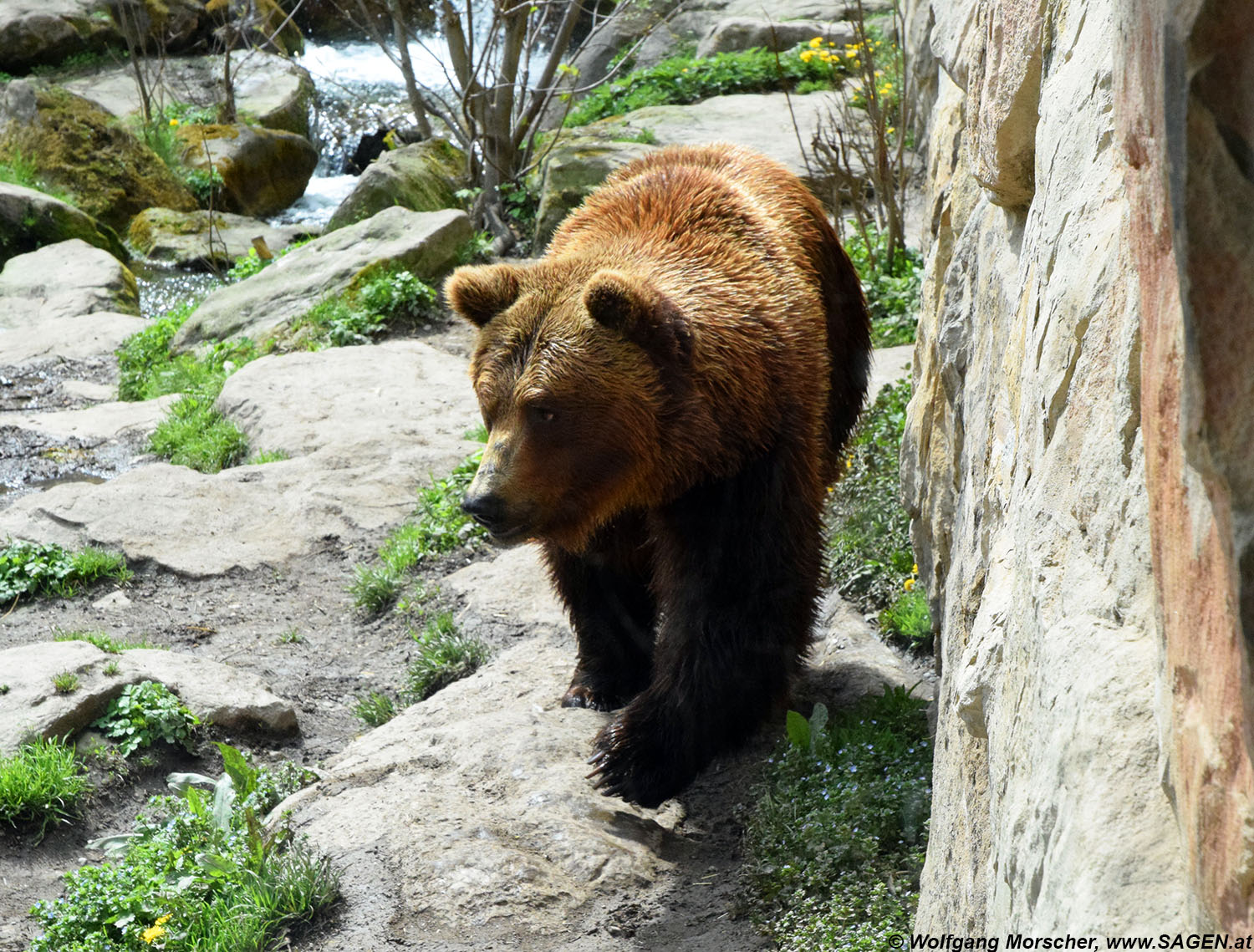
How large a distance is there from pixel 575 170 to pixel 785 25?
18.9ft

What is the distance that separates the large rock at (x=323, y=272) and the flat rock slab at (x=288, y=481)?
1509 mm

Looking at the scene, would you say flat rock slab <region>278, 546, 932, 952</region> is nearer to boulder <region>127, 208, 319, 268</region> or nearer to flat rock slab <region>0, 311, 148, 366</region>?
flat rock slab <region>0, 311, 148, 366</region>

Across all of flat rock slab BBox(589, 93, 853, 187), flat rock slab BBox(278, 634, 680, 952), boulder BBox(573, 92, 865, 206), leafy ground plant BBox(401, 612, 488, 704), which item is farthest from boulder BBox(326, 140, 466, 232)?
flat rock slab BBox(278, 634, 680, 952)

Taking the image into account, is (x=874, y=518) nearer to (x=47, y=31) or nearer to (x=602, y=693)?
(x=602, y=693)

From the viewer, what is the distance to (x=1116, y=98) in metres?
1.50

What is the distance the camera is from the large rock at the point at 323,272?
34.3 ft

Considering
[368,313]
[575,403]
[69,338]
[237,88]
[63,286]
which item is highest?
[237,88]

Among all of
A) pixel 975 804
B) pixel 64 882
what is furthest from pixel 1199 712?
pixel 64 882

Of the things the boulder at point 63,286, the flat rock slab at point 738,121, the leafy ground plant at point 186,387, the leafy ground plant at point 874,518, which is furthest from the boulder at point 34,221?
the leafy ground plant at point 874,518

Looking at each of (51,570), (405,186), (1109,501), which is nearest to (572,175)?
Answer: (405,186)

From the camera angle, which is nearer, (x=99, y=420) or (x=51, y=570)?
(x=51, y=570)

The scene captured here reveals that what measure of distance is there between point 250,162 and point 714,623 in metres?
14.4

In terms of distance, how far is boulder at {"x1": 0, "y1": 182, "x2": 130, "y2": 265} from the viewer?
13906 mm

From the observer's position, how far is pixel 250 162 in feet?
54.5
